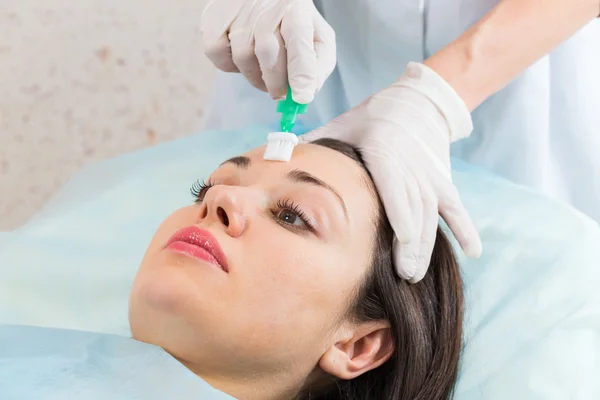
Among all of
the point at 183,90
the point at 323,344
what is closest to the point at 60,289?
the point at 323,344

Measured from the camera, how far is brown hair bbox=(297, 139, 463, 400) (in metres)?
1.00

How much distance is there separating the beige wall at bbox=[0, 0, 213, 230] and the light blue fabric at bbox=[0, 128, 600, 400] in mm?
583

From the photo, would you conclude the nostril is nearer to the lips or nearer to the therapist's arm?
the lips

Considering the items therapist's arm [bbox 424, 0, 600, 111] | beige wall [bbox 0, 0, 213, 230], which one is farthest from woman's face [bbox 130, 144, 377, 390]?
beige wall [bbox 0, 0, 213, 230]

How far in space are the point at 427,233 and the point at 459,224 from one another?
0.07m

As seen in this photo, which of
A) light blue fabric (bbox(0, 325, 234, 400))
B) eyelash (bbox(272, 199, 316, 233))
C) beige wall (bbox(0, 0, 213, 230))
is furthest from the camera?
beige wall (bbox(0, 0, 213, 230))

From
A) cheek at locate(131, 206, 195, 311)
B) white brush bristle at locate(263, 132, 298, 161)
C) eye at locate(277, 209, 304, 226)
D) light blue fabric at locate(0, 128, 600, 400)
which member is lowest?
light blue fabric at locate(0, 128, 600, 400)

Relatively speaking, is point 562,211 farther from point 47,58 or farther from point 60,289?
point 47,58

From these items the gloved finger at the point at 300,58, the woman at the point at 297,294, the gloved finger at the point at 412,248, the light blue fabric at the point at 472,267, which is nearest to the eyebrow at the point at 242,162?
the woman at the point at 297,294

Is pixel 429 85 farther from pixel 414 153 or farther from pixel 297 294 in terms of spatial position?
pixel 297 294

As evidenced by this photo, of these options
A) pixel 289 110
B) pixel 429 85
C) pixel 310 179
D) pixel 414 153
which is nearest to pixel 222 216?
pixel 310 179

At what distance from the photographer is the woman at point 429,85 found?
108 centimetres

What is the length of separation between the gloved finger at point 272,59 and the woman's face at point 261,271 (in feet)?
0.54

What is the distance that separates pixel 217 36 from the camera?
1.17 meters
